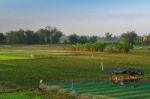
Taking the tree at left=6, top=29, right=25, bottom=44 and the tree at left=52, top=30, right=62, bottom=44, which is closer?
the tree at left=6, top=29, right=25, bottom=44

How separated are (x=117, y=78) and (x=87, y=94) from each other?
3879mm

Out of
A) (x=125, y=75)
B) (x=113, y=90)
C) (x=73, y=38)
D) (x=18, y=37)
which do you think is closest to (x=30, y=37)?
(x=18, y=37)

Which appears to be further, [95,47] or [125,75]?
[95,47]

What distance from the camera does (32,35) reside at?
10200cm

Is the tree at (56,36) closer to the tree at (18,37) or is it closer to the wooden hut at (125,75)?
the tree at (18,37)

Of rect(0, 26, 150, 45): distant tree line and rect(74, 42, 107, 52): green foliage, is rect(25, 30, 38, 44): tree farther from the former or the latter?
rect(74, 42, 107, 52): green foliage

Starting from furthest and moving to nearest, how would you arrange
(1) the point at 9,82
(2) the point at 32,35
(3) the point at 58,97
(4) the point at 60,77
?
1. (2) the point at 32,35
2. (4) the point at 60,77
3. (1) the point at 9,82
4. (3) the point at 58,97

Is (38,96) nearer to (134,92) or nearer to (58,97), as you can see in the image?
(58,97)

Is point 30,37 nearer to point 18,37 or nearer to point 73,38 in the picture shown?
point 18,37

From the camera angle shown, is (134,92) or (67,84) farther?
(67,84)

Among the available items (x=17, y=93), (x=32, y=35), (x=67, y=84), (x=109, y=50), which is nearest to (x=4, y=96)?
(x=17, y=93)

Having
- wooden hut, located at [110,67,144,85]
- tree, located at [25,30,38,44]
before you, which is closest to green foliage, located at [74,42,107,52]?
tree, located at [25,30,38,44]

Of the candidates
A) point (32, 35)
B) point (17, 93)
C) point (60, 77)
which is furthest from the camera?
point (32, 35)

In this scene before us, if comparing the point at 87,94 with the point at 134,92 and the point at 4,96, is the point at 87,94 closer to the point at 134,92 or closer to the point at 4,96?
the point at 134,92
